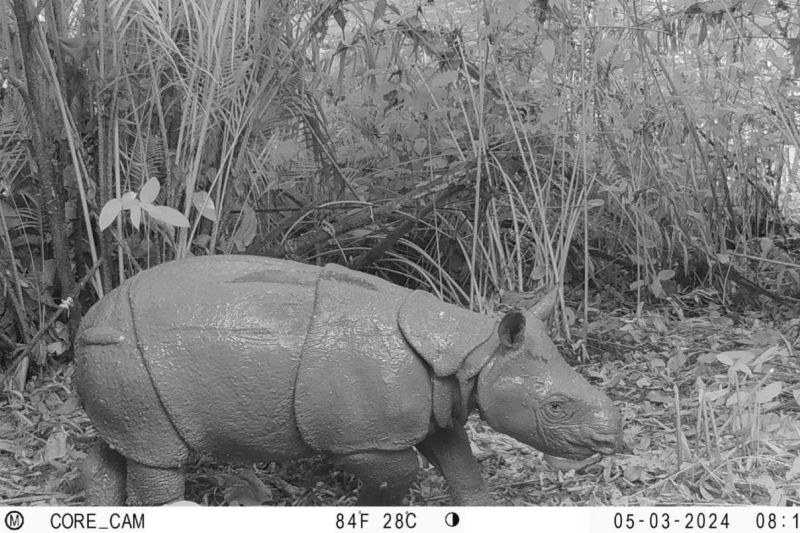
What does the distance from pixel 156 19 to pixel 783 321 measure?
141 inches

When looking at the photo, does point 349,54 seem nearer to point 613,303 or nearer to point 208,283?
point 613,303

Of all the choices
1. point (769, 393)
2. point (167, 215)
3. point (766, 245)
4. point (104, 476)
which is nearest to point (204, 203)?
point (167, 215)

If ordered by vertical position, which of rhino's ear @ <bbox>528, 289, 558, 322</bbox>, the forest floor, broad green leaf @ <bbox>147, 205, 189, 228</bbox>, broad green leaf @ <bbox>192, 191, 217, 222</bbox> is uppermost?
broad green leaf @ <bbox>147, 205, 189, 228</bbox>

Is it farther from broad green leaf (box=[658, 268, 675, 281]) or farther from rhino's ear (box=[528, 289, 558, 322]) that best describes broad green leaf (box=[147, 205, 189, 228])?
broad green leaf (box=[658, 268, 675, 281])

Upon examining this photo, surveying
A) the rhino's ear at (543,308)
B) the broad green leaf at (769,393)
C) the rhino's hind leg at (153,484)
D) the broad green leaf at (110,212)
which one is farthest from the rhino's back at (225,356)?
the broad green leaf at (769,393)

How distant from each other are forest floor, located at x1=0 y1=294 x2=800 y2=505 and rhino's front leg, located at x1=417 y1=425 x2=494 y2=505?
0.21 metres

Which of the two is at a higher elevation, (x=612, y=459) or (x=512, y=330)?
(x=512, y=330)

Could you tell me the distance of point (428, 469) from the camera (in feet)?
11.5

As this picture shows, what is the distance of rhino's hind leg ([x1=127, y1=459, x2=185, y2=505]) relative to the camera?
9.33 ft

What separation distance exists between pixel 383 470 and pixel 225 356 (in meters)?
0.57

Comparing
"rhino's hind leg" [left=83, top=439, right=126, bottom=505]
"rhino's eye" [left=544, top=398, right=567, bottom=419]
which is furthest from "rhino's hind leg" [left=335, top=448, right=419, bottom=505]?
"rhino's hind leg" [left=83, top=439, right=126, bottom=505]

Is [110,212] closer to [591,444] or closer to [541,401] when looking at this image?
[541,401]

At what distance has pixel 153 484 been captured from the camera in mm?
2848

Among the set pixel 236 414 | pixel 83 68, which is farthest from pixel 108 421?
pixel 83 68
